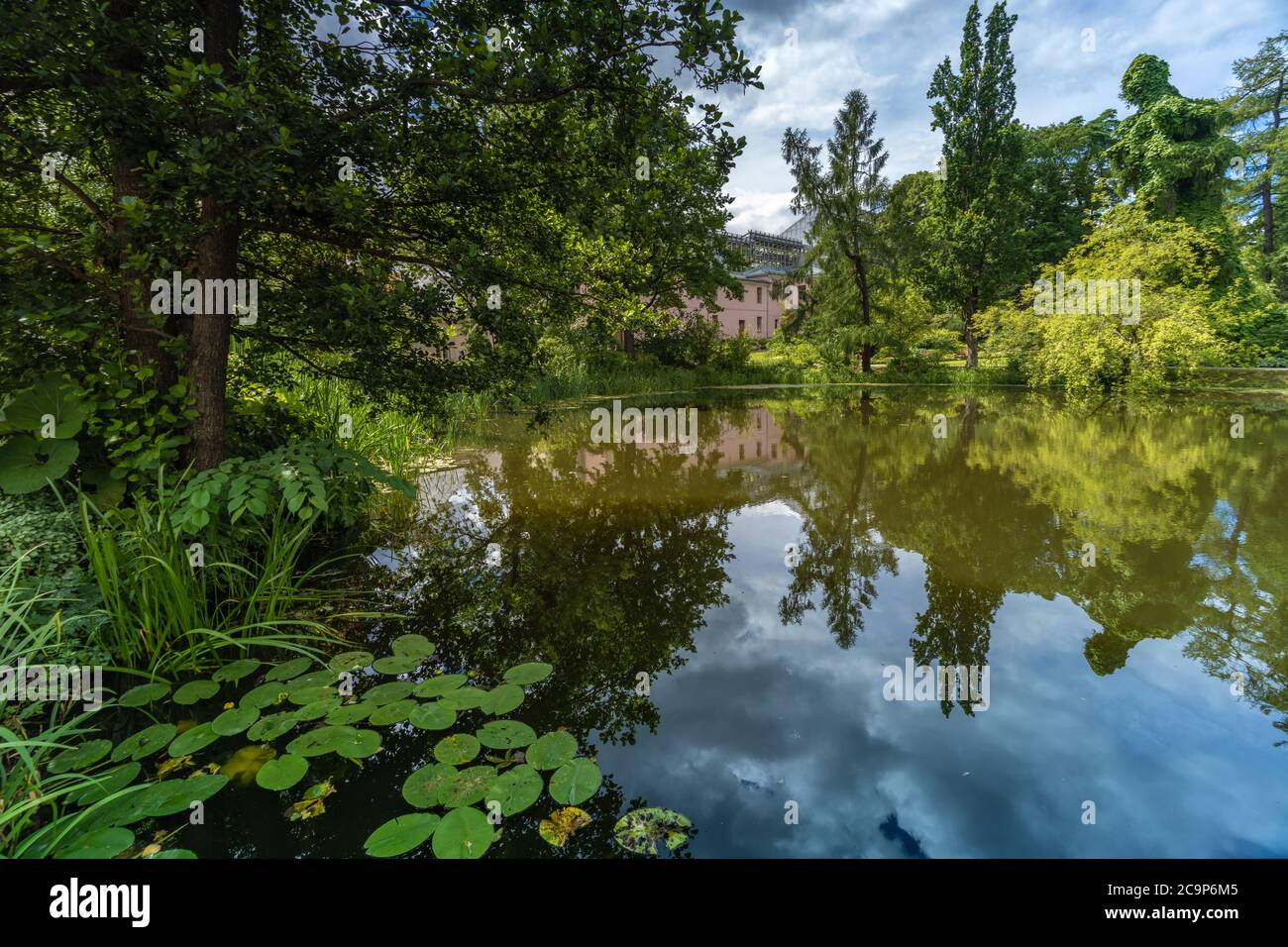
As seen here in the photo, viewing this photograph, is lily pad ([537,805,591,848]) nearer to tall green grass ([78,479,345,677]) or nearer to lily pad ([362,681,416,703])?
lily pad ([362,681,416,703])

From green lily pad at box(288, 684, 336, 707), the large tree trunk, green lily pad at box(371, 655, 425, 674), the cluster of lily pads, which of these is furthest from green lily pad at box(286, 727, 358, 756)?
the large tree trunk

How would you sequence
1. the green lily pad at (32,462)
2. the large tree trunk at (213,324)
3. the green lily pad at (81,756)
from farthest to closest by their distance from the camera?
1. the large tree trunk at (213,324)
2. the green lily pad at (32,462)
3. the green lily pad at (81,756)

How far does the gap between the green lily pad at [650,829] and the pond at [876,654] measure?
0.15 ft

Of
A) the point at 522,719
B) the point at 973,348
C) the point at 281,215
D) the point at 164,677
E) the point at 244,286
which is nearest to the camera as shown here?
the point at 522,719

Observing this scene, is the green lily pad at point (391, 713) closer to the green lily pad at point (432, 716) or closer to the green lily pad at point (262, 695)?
the green lily pad at point (432, 716)

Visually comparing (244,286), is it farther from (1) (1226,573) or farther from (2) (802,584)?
(1) (1226,573)

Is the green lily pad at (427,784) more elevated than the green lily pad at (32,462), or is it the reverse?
the green lily pad at (32,462)

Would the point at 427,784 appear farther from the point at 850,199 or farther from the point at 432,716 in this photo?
the point at 850,199

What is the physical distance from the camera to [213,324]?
356 centimetres

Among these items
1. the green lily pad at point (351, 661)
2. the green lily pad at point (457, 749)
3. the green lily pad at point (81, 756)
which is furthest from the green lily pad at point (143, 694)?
the green lily pad at point (457, 749)

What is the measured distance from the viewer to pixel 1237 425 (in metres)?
11.0

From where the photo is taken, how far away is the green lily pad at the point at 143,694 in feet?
8.52
